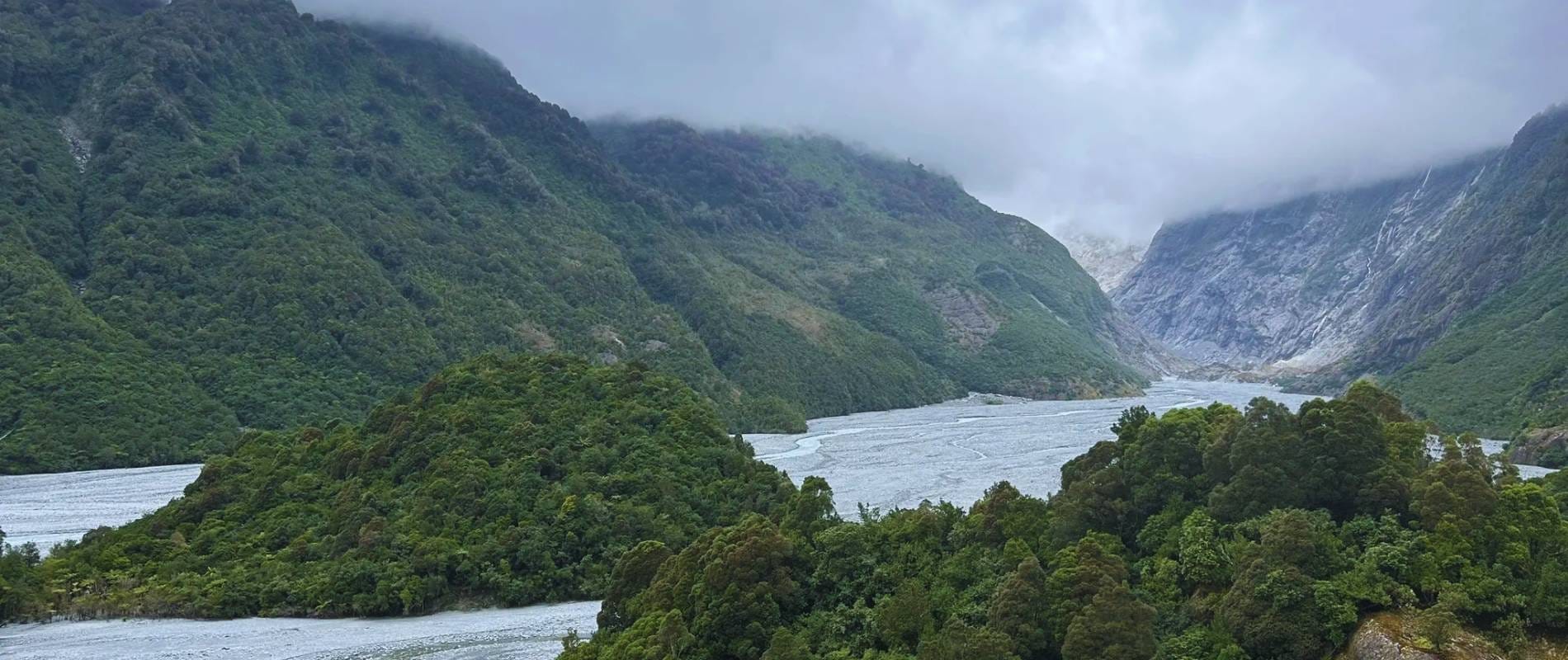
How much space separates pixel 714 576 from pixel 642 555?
8.10 metres

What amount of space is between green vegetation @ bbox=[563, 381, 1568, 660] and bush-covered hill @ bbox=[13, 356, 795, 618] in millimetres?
17634

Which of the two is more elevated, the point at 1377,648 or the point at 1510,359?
the point at 1510,359

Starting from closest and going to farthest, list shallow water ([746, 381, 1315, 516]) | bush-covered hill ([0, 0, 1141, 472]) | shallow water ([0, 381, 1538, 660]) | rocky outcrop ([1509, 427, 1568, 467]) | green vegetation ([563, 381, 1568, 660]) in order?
green vegetation ([563, 381, 1568, 660])
shallow water ([0, 381, 1538, 660])
shallow water ([746, 381, 1315, 516])
rocky outcrop ([1509, 427, 1568, 467])
bush-covered hill ([0, 0, 1141, 472])

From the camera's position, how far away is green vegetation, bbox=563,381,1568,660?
27453 millimetres

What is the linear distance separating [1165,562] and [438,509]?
4277 centimetres

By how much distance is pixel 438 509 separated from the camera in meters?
62.8

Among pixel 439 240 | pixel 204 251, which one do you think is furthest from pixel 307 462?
pixel 439 240

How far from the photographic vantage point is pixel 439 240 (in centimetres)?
19012

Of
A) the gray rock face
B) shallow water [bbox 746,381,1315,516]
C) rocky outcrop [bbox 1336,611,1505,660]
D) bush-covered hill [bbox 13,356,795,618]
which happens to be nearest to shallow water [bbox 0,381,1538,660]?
shallow water [bbox 746,381,1315,516]

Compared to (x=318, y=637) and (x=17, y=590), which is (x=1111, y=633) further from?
(x=17, y=590)

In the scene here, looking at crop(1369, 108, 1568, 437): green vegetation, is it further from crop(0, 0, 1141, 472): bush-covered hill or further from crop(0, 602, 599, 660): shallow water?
crop(0, 602, 599, 660): shallow water

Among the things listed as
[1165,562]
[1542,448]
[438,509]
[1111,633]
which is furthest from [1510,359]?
[1111,633]

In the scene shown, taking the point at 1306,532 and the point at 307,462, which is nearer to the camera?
the point at 1306,532

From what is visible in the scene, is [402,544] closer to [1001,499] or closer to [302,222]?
[1001,499]
